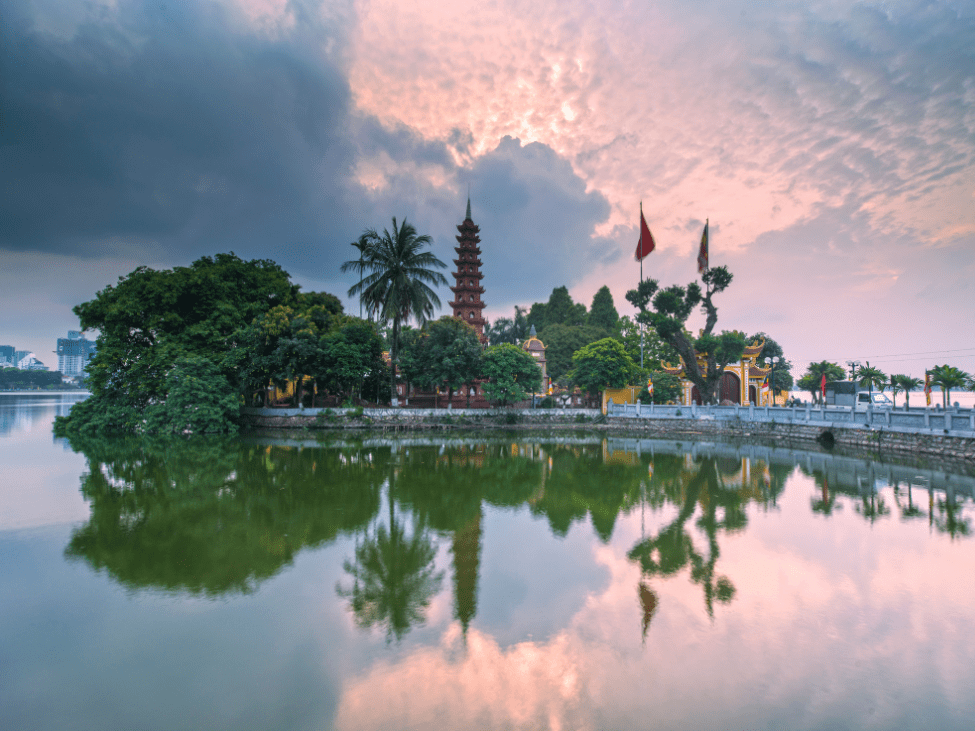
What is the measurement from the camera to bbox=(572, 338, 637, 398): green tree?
30391 mm

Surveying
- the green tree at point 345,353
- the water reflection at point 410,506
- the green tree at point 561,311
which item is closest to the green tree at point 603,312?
the green tree at point 561,311

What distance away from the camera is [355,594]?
546cm

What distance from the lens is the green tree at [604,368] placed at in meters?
30.4

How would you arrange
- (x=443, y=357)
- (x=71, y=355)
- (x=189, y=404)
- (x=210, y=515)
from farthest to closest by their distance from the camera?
(x=71, y=355), (x=443, y=357), (x=189, y=404), (x=210, y=515)

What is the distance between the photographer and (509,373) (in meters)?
29.3

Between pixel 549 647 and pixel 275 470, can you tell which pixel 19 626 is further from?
pixel 275 470

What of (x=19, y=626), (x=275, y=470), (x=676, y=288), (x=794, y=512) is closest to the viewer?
(x=19, y=626)

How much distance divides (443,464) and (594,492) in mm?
5395

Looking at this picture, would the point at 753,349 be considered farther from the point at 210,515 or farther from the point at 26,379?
the point at 26,379

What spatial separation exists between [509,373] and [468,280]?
34.7ft

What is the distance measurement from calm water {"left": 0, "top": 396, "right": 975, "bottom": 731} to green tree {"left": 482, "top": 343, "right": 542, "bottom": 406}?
18043 millimetres

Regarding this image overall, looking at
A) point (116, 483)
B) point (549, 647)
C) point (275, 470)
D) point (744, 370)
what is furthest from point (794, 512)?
point (744, 370)

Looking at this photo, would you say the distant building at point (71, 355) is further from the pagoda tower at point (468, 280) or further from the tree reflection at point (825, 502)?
the tree reflection at point (825, 502)

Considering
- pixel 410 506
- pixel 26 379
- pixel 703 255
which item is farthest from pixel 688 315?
pixel 26 379
